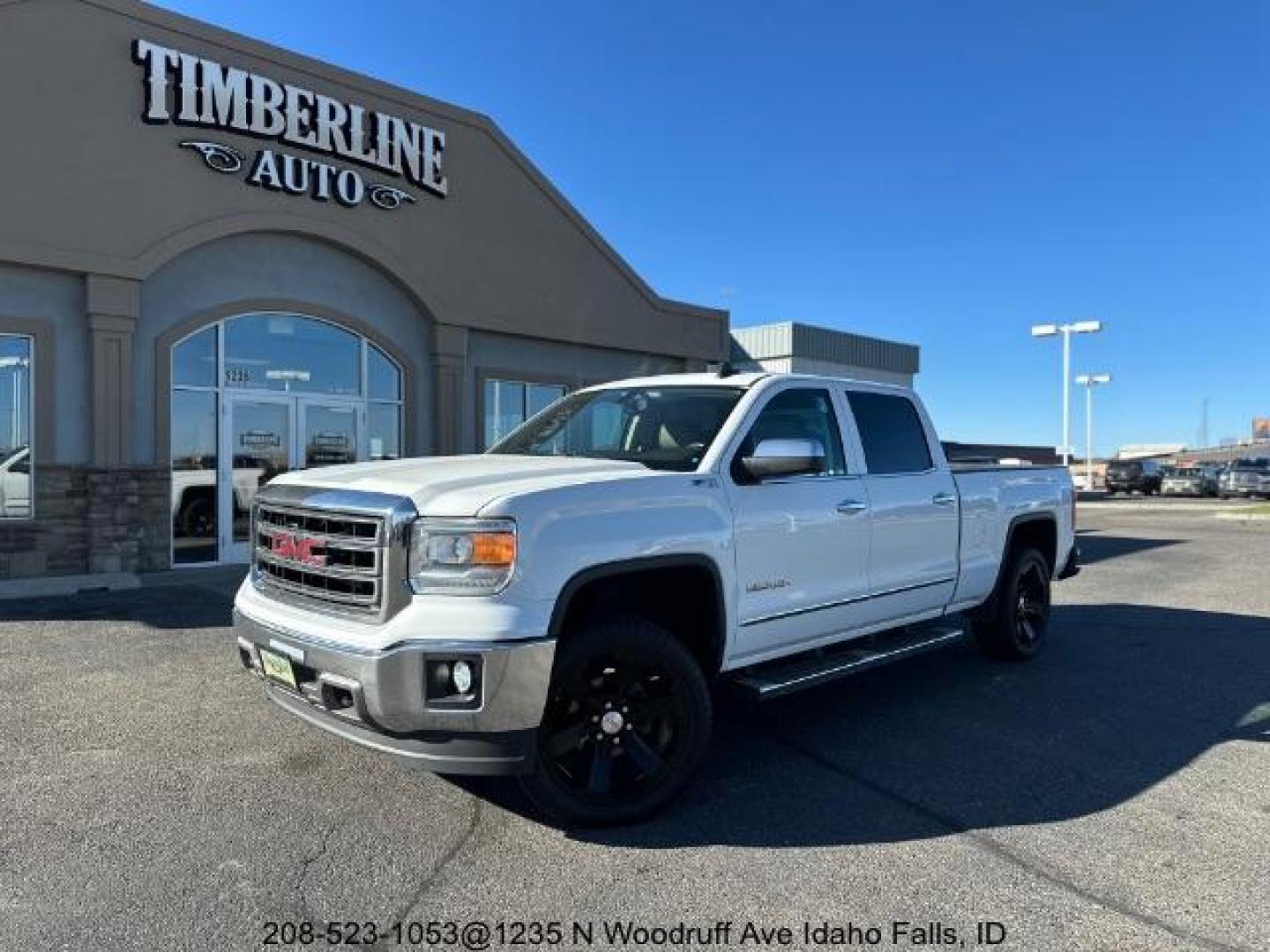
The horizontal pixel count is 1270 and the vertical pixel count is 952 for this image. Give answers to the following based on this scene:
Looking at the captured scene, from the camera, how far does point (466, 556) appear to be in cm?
354

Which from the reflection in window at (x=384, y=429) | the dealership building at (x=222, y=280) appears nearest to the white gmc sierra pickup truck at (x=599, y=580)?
the dealership building at (x=222, y=280)

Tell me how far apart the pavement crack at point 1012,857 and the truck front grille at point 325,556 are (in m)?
2.43

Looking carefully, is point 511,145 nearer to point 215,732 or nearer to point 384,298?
point 384,298

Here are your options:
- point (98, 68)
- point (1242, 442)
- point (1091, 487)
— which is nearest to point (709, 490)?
point (98, 68)

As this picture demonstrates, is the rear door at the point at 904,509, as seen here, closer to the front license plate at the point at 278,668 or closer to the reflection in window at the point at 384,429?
the front license plate at the point at 278,668

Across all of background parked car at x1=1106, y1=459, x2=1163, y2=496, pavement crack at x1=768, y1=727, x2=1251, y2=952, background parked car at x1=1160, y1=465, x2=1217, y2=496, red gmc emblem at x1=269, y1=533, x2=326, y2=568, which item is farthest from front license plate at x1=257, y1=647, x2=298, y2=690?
→ background parked car at x1=1160, y1=465, x2=1217, y2=496

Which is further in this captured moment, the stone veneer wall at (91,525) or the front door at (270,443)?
the front door at (270,443)

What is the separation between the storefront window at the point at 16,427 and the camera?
35.9 feet

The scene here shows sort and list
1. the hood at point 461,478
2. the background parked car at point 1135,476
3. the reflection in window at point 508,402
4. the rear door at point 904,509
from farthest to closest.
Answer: the background parked car at point 1135,476 → the reflection in window at point 508,402 → the rear door at point 904,509 → the hood at point 461,478

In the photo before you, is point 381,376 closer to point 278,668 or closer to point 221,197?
point 221,197

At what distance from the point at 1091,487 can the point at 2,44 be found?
170 feet

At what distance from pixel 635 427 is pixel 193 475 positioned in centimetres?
934

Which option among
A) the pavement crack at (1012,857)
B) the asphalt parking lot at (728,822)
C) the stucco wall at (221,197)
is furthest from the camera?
the stucco wall at (221,197)

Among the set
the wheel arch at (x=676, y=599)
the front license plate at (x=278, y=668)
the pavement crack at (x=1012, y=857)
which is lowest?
the pavement crack at (x=1012, y=857)
